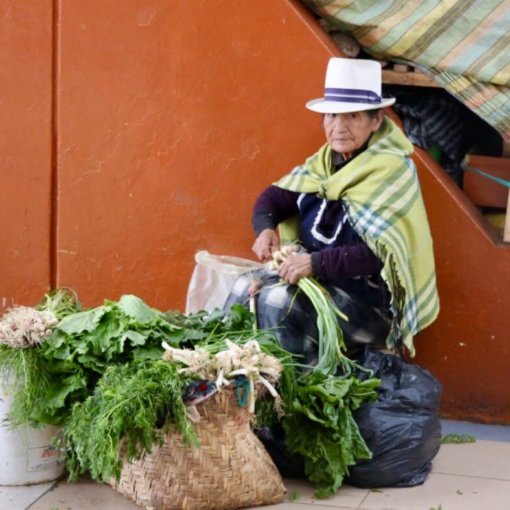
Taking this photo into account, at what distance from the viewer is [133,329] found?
451cm

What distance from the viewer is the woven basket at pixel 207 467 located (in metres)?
4.27

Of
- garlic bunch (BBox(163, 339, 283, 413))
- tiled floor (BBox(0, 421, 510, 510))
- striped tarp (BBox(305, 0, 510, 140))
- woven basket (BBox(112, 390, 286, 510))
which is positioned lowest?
tiled floor (BBox(0, 421, 510, 510))

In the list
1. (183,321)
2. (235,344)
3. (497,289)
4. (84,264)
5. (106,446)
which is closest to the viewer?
(106,446)

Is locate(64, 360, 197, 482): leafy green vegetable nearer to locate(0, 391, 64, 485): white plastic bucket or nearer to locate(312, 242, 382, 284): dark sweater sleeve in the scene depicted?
locate(0, 391, 64, 485): white plastic bucket

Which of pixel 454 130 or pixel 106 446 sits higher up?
pixel 454 130

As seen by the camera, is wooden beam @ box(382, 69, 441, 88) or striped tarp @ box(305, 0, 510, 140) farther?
wooden beam @ box(382, 69, 441, 88)

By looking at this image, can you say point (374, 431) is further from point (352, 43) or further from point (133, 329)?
point (352, 43)

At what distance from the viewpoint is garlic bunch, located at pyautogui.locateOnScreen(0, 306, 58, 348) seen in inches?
175

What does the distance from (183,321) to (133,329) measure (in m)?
0.31

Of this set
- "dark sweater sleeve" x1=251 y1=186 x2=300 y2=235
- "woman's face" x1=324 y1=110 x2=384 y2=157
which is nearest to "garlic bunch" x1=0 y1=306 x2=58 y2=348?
"dark sweater sleeve" x1=251 y1=186 x2=300 y2=235

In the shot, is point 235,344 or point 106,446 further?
point 235,344

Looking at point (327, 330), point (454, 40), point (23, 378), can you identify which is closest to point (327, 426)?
point (327, 330)

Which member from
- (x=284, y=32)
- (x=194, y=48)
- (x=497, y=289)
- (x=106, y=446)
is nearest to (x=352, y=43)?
(x=284, y=32)

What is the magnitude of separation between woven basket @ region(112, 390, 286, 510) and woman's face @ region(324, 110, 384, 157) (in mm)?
1265
